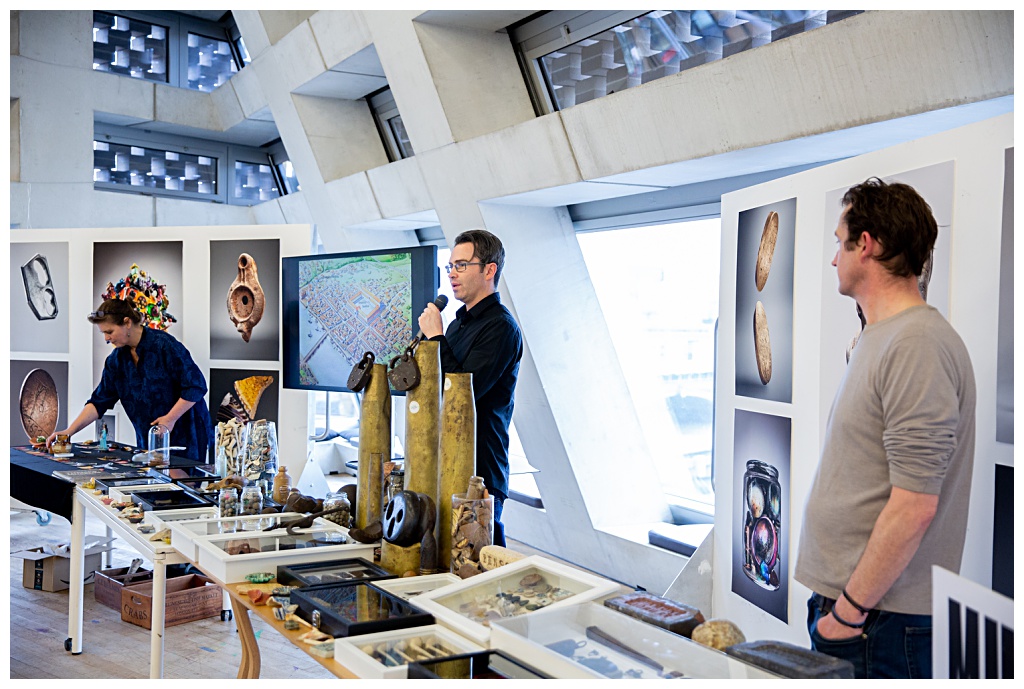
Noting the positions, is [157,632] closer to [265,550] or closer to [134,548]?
[134,548]

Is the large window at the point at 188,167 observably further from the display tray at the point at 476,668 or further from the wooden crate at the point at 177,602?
the display tray at the point at 476,668

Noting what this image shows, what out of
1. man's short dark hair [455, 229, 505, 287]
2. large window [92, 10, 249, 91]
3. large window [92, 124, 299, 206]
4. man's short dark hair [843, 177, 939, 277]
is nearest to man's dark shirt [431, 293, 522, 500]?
man's short dark hair [455, 229, 505, 287]

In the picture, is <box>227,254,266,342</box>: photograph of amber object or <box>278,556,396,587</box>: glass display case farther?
<box>227,254,266,342</box>: photograph of amber object

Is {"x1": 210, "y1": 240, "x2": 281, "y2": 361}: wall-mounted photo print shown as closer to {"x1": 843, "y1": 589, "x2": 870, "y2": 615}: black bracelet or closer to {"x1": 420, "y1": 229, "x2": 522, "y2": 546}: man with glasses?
{"x1": 420, "y1": 229, "x2": 522, "y2": 546}: man with glasses

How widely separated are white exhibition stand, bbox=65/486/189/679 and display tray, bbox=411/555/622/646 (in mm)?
1011

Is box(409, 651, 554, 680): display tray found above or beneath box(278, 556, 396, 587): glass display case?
beneath

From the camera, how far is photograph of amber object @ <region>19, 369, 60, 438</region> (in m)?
5.89

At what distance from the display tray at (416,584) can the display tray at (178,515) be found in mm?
866

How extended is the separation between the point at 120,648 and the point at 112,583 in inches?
23.8

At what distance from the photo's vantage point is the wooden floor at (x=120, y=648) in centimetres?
337

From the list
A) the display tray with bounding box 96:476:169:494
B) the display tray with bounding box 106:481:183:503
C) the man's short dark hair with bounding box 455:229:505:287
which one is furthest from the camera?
the display tray with bounding box 96:476:169:494

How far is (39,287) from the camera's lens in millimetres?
5883

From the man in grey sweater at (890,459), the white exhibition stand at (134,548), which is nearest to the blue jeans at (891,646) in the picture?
the man in grey sweater at (890,459)

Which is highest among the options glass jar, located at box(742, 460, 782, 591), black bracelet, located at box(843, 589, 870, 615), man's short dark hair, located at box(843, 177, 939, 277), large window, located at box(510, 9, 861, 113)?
large window, located at box(510, 9, 861, 113)
